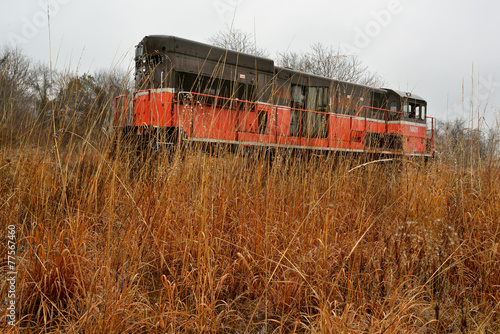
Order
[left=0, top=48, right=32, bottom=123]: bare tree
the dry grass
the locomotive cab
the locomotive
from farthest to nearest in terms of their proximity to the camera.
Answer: the locomotive cab
the locomotive
[left=0, top=48, right=32, bottom=123]: bare tree
the dry grass

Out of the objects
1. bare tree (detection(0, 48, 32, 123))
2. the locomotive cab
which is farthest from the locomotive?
bare tree (detection(0, 48, 32, 123))

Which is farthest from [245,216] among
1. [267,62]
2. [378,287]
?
[267,62]

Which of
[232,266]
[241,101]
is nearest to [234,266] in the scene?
[232,266]

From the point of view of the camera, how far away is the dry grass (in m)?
1.55

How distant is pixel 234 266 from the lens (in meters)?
2.07

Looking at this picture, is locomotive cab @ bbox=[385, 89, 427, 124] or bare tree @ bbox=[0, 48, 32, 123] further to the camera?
locomotive cab @ bbox=[385, 89, 427, 124]

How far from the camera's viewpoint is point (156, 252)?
7.21 ft

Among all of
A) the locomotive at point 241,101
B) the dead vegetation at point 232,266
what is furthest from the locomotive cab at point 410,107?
the dead vegetation at point 232,266

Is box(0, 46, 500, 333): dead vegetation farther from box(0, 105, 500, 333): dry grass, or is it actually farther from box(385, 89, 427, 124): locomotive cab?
box(385, 89, 427, 124): locomotive cab

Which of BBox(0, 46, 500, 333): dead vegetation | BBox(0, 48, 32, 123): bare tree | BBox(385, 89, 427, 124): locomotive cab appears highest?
BBox(385, 89, 427, 124): locomotive cab

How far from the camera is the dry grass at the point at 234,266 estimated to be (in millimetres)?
1548

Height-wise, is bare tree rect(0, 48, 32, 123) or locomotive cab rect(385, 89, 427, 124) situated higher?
locomotive cab rect(385, 89, 427, 124)

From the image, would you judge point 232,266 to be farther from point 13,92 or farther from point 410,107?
point 410,107

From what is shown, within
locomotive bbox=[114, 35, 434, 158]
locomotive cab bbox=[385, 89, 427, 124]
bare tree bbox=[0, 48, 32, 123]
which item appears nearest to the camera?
bare tree bbox=[0, 48, 32, 123]
